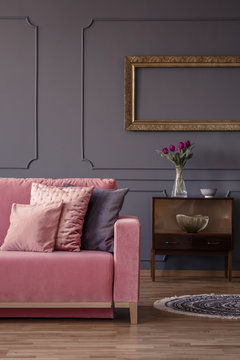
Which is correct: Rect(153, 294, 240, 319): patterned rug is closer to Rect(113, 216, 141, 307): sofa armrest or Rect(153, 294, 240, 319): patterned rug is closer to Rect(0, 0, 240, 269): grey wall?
Rect(113, 216, 141, 307): sofa armrest

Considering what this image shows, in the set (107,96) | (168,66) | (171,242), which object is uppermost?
(168,66)

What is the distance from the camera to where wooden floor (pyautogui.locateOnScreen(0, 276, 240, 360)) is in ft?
8.85

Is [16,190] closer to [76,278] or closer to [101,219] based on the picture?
[101,219]

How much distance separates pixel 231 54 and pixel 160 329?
9.66ft

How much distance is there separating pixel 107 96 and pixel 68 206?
6.43 ft

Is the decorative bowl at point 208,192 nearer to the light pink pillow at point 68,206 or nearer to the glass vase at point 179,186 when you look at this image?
the glass vase at point 179,186

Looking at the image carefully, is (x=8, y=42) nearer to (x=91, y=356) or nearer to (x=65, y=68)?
(x=65, y=68)

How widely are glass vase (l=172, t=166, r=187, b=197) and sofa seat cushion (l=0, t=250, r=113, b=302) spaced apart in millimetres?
1878

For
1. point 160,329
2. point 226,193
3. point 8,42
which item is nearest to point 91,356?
point 160,329

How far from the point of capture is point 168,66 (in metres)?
5.26

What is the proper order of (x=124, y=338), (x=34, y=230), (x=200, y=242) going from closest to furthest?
(x=124, y=338) < (x=34, y=230) < (x=200, y=242)

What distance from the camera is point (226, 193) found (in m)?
5.27

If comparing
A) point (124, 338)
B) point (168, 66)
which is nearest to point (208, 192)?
point (168, 66)

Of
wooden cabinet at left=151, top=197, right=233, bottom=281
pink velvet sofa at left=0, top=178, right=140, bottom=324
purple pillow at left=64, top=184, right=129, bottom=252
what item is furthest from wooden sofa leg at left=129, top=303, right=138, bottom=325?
wooden cabinet at left=151, top=197, right=233, bottom=281
